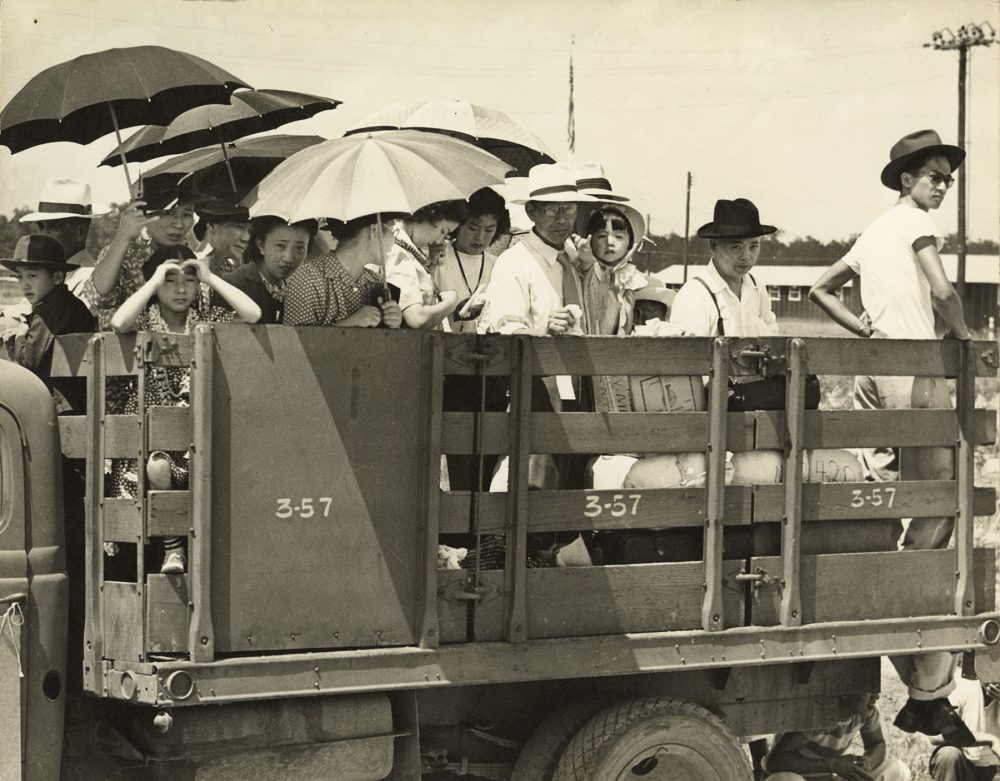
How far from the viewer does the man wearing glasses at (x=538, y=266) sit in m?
6.06

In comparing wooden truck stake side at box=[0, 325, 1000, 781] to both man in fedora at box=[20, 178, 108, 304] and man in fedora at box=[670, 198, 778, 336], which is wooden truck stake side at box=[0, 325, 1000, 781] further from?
man in fedora at box=[20, 178, 108, 304]

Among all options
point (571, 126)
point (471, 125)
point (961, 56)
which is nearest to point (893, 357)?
point (471, 125)

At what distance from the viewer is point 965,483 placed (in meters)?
6.11

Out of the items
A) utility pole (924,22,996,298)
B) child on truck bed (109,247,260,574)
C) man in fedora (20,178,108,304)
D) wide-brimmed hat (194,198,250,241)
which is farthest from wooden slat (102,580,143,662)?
utility pole (924,22,996,298)

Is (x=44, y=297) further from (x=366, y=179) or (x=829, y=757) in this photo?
(x=829, y=757)

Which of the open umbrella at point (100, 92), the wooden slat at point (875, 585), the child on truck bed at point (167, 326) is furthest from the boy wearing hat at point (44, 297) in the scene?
the wooden slat at point (875, 585)

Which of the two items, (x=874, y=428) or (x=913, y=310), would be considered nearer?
(x=874, y=428)

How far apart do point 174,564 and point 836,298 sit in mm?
3535

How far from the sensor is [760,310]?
665 cm

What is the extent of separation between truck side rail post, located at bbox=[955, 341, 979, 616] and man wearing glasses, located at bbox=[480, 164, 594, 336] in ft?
5.50

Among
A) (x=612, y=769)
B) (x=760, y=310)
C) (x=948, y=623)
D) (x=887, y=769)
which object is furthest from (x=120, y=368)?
(x=887, y=769)

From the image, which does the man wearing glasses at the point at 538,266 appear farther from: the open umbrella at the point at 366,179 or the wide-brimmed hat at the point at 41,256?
the wide-brimmed hat at the point at 41,256

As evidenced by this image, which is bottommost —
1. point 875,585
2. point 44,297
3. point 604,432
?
point 875,585

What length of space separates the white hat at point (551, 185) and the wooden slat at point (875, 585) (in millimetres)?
1779
